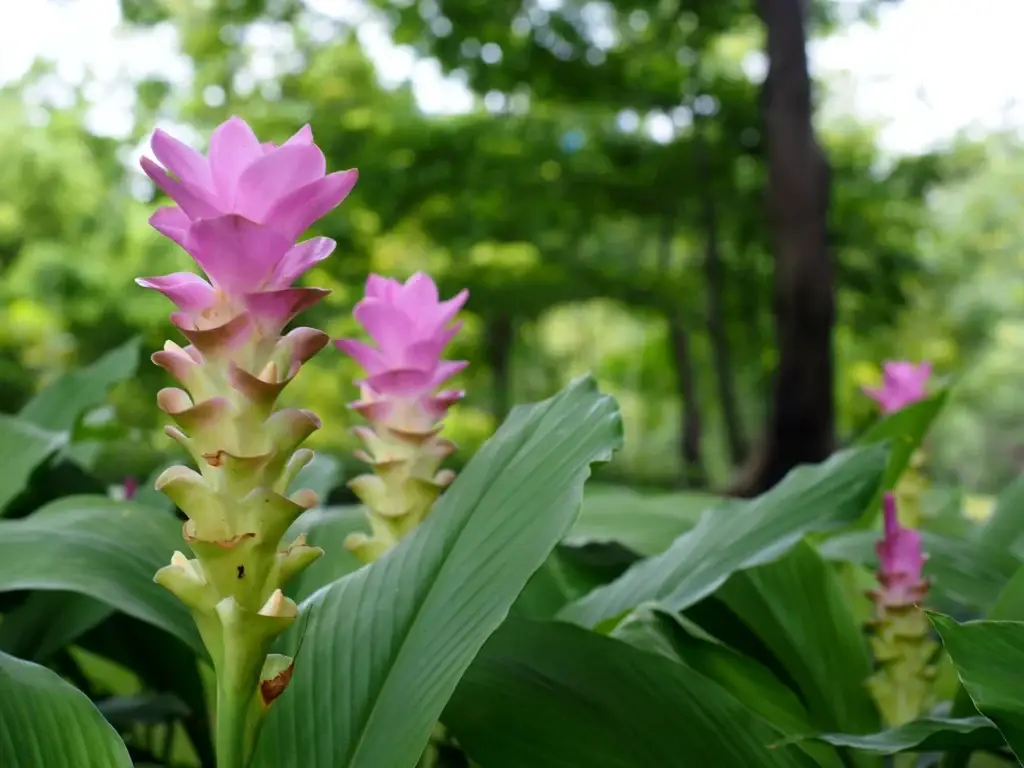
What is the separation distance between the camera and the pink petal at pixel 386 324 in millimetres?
674

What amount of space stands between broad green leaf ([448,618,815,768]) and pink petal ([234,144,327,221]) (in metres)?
0.36

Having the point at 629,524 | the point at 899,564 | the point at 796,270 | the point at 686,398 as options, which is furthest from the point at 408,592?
the point at 686,398

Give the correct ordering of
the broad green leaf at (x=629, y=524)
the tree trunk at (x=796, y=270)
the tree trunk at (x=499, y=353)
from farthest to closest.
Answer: the tree trunk at (x=499, y=353)
the tree trunk at (x=796, y=270)
the broad green leaf at (x=629, y=524)

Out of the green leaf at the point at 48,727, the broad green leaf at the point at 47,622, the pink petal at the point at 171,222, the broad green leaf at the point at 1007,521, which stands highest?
the pink petal at the point at 171,222

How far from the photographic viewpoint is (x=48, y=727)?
542mm

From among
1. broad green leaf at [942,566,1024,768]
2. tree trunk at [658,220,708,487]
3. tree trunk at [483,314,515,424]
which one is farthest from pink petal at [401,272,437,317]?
tree trunk at [483,314,515,424]

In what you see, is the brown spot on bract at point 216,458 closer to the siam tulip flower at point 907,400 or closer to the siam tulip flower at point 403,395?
the siam tulip flower at point 403,395

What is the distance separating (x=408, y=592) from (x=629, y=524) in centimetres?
62

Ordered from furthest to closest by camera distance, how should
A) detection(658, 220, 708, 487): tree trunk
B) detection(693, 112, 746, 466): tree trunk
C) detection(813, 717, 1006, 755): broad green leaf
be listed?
1. detection(658, 220, 708, 487): tree trunk
2. detection(693, 112, 746, 466): tree trunk
3. detection(813, 717, 1006, 755): broad green leaf

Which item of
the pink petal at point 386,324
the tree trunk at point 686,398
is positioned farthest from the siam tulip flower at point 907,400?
the tree trunk at point 686,398

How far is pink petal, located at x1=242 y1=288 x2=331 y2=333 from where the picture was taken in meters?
Result: 0.50

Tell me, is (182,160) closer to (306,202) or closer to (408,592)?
(306,202)

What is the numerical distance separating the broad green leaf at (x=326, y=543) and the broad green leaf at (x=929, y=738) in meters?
0.49

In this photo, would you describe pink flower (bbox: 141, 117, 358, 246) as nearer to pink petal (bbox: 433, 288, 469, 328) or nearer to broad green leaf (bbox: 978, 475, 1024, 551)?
pink petal (bbox: 433, 288, 469, 328)
